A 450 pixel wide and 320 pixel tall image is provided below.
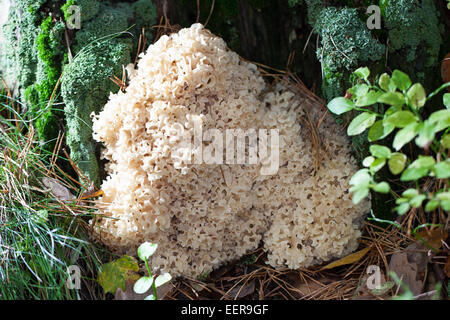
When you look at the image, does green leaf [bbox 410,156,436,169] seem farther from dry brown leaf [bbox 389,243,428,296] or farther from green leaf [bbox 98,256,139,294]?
green leaf [bbox 98,256,139,294]

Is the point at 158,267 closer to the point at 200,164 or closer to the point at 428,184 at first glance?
the point at 200,164

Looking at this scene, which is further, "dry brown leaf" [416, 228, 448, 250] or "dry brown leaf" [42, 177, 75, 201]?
"dry brown leaf" [42, 177, 75, 201]

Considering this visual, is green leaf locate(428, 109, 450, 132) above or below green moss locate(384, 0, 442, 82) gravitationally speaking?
below

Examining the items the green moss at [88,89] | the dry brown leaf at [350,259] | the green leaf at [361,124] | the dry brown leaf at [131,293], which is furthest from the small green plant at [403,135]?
the green moss at [88,89]

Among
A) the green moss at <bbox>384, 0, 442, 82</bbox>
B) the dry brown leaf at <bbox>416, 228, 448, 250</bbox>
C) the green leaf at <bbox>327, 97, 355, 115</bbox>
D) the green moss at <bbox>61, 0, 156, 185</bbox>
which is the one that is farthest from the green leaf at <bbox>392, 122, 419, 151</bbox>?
the green moss at <bbox>61, 0, 156, 185</bbox>

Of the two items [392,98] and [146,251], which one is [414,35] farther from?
[146,251]

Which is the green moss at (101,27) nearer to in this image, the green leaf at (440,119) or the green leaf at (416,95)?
the green leaf at (416,95)

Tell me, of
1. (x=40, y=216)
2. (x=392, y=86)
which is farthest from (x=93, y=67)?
(x=392, y=86)
